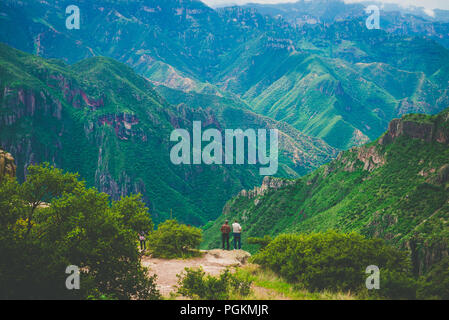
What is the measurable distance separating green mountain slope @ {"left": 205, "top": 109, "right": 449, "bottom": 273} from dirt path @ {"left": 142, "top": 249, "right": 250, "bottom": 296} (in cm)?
4197

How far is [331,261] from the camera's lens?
86.5ft

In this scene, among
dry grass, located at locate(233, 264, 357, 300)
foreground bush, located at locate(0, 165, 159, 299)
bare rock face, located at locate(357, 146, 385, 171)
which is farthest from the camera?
bare rock face, located at locate(357, 146, 385, 171)

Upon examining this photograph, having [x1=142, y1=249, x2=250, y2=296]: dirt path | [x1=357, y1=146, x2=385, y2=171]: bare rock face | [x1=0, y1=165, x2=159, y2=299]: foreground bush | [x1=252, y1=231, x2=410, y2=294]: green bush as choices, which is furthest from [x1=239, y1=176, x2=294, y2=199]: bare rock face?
[x1=0, y1=165, x2=159, y2=299]: foreground bush

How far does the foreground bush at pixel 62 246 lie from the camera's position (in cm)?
1997

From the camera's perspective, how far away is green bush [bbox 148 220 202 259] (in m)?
37.0

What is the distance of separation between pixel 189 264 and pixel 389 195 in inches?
3161

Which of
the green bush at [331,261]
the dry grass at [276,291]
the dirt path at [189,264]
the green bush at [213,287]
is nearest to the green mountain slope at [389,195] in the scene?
the dirt path at [189,264]

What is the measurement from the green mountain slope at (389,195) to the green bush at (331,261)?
140ft

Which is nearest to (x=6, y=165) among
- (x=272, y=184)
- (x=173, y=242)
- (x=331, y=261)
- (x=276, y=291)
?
(x=173, y=242)

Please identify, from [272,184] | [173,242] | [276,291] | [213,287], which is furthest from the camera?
[272,184]

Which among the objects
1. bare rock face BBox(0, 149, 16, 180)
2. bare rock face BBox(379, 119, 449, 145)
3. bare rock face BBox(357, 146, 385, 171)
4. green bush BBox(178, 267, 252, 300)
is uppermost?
bare rock face BBox(379, 119, 449, 145)

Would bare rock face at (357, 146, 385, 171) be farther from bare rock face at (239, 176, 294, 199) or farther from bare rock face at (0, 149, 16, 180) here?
bare rock face at (0, 149, 16, 180)

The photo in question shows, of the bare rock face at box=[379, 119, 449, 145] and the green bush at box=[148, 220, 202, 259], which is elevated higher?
the bare rock face at box=[379, 119, 449, 145]

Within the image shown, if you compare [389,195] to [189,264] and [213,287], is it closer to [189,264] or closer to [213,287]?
[189,264]
